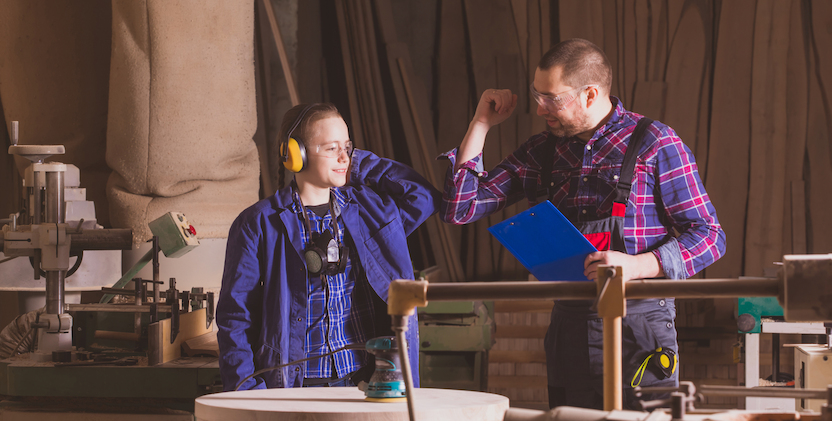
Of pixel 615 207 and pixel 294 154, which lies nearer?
pixel 615 207

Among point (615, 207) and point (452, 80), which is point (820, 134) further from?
point (615, 207)

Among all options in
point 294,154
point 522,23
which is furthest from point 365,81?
point 294,154

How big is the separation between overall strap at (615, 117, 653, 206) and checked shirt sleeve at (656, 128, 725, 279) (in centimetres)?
6

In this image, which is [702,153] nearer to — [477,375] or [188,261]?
[477,375]

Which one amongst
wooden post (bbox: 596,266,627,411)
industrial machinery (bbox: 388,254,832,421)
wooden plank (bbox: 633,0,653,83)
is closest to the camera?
industrial machinery (bbox: 388,254,832,421)

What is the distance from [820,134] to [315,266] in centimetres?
379

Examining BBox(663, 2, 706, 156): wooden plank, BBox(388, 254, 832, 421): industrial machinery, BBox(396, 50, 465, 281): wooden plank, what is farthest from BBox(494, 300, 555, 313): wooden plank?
BBox(388, 254, 832, 421): industrial machinery

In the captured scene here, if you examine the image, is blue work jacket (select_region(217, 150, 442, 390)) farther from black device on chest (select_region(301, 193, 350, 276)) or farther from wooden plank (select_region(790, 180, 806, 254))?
wooden plank (select_region(790, 180, 806, 254))

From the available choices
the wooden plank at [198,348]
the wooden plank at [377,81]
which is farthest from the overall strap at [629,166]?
the wooden plank at [377,81]

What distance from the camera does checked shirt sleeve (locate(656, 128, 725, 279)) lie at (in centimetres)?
211

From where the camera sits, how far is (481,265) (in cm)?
525

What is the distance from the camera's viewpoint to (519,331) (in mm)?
4734

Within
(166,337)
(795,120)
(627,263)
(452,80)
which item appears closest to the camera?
(627,263)

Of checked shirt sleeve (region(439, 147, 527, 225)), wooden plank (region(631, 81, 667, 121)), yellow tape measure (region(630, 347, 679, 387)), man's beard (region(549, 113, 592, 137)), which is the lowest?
yellow tape measure (region(630, 347, 679, 387))
